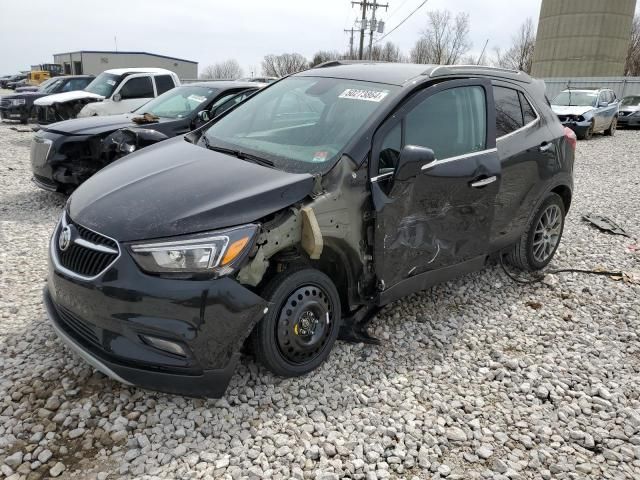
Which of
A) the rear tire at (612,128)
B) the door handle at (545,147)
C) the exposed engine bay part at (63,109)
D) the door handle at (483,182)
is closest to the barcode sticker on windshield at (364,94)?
the door handle at (483,182)

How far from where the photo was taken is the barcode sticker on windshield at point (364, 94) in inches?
135

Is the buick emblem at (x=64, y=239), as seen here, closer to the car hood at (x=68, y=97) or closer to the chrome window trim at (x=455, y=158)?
the chrome window trim at (x=455, y=158)

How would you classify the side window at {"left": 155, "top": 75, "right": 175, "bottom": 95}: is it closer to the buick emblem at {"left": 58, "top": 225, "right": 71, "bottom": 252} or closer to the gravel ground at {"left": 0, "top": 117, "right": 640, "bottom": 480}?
the gravel ground at {"left": 0, "top": 117, "right": 640, "bottom": 480}

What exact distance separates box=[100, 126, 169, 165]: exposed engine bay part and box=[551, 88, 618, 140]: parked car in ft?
48.2

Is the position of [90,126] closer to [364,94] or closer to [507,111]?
[364,94]

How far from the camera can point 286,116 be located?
3.83 metres

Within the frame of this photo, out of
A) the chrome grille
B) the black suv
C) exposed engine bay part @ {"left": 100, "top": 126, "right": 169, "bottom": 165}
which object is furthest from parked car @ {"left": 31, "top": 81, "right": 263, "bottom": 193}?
the chrome grille

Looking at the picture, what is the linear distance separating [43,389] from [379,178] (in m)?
2.35

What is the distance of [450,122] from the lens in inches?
147

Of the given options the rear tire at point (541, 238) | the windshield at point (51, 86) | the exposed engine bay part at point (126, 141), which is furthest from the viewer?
the windshield at point (51, 86)

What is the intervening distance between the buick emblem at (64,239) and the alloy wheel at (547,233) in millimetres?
3924

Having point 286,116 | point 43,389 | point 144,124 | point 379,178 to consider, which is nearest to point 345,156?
point 379,178

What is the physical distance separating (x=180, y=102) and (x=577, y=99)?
15.2m

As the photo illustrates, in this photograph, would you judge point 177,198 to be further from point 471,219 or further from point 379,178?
point 471,219
